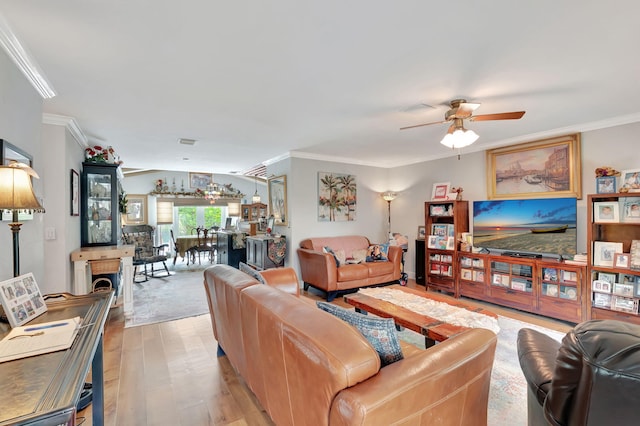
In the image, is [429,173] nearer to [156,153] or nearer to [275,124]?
[275,124]

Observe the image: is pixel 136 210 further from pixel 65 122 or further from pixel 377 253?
pixel 377 253

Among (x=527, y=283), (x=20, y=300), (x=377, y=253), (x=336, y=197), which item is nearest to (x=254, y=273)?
(x=20, y=300)

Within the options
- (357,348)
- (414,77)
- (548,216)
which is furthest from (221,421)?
(548,216)

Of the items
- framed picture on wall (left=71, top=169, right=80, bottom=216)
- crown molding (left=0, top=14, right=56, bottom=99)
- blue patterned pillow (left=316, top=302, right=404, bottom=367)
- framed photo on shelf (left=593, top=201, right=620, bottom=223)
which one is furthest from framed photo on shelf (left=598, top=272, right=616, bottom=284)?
framed picture on wall (left=71, top=169, right=80, bottom=216)

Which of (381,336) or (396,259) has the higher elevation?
(381,336)

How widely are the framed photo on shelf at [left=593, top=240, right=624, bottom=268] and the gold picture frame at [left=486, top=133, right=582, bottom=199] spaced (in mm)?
709

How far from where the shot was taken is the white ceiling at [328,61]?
159 cm

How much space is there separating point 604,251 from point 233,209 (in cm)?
949

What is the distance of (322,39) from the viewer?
183cm

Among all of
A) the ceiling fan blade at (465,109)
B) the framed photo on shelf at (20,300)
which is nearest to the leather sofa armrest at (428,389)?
the framed photo on shelf at (20,300)

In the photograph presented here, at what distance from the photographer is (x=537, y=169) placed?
4066 mm

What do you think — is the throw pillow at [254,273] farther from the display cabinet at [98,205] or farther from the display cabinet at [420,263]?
the display cabinet at [420,263]

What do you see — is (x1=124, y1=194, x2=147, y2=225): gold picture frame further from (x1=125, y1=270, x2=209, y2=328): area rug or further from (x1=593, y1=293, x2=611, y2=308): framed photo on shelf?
(x1=593, y1=293, x2=611, y2=308): framed photo on shelf

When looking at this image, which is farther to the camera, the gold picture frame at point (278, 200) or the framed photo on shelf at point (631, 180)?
the gold picture frame at point (278, 200)
